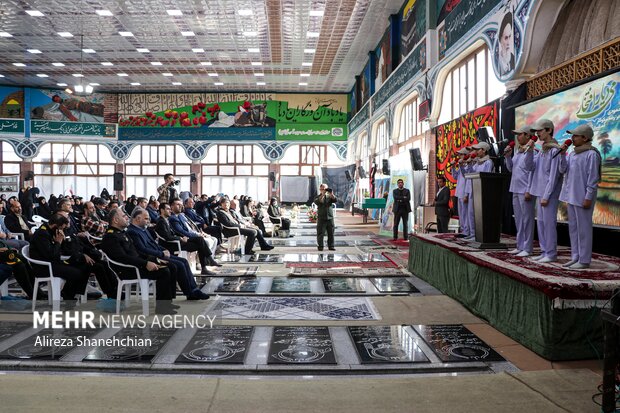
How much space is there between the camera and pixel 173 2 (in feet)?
43.5

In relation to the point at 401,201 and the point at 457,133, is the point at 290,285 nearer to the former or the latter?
the point at 457,133

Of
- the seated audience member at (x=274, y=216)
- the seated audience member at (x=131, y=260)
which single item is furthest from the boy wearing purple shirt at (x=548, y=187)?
the seated audience member at (x=274, y=216)

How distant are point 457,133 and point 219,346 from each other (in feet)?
22.5

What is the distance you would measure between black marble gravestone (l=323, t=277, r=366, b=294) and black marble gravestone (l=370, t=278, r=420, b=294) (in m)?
0.21

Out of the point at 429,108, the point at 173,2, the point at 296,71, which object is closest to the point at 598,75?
the point at 429,108

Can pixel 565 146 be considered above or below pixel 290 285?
above

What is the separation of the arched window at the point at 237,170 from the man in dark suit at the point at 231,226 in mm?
16052

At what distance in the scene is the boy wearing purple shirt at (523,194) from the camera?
513 cm

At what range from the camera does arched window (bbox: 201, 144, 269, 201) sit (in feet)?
84.7

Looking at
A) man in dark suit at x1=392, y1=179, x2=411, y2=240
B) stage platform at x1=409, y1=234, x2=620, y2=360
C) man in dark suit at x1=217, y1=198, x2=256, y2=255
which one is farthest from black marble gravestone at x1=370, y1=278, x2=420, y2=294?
man in dark suit at x1=392, y1=179, x2=411, y2=240

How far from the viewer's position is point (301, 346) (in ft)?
13.1

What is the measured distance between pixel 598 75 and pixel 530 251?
175 centimetres

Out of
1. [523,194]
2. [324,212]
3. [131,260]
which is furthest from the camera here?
[324,212]

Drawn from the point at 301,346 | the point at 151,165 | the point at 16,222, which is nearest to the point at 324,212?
the point at 16,222
